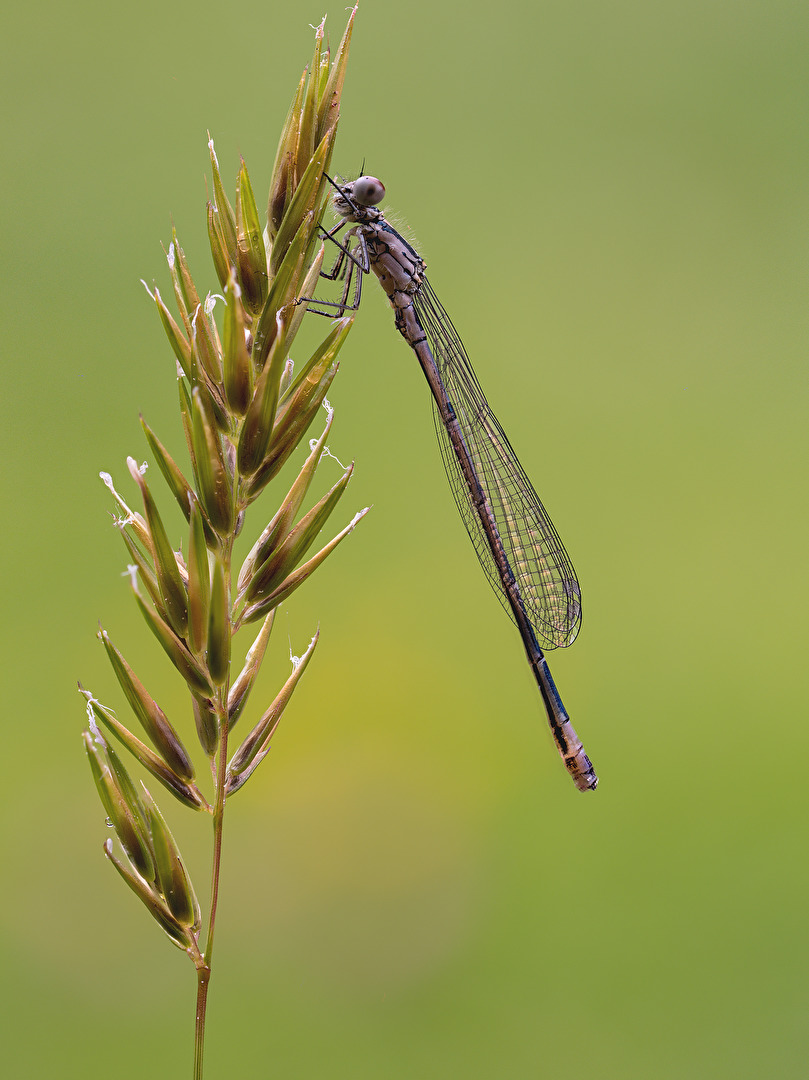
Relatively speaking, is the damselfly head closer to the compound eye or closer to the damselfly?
the compound eye

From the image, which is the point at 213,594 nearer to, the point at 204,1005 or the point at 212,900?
the point at 212,900

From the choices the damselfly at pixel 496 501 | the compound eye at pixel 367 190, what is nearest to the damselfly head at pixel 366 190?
the compound eye at pixel 367 190

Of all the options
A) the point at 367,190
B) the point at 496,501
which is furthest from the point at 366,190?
the point at 496,501

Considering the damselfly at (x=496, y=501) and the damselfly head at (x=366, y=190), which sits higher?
the damselfly head at (x=366, y=190)

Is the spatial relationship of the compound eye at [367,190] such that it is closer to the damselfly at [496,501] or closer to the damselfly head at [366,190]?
the damselfly head at [366,190]

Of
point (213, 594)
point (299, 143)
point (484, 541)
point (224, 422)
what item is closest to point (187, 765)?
point (213, 594)

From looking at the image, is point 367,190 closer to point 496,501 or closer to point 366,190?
point 366,190
